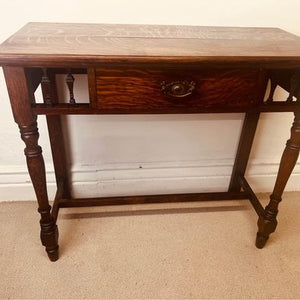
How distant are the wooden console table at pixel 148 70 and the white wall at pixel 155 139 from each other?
0.12 metres

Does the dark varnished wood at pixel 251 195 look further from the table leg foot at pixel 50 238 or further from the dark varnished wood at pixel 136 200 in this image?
the table leg foot at pixel 50 238

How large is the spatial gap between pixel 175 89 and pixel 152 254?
23.9 inches

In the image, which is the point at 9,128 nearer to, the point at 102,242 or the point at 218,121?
the point at 102,242

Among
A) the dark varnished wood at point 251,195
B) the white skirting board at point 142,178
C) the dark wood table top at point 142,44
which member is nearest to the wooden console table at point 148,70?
the dark wood table top at point 142,44

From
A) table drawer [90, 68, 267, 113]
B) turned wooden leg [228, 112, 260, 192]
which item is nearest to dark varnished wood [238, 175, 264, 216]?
turned wooden leg [228, 112, 260, 192]

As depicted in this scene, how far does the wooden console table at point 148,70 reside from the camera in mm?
645

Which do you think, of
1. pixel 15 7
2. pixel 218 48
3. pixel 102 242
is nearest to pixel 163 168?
pixel 102 242

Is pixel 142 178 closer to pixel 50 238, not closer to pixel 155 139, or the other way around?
pixel 155 139

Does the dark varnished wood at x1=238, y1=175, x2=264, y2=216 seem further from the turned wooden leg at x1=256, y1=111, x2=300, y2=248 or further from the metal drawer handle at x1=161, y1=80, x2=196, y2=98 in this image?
the metal drawer handle at x1=161, y1=80, x2=196, y2=98

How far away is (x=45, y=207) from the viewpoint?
89cm

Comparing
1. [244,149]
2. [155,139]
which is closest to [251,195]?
[244,149]

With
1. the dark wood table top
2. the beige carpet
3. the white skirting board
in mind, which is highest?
the dark wood table top

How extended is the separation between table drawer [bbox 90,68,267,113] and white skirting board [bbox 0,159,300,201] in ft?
1.77

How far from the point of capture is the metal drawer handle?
70 centimetres
